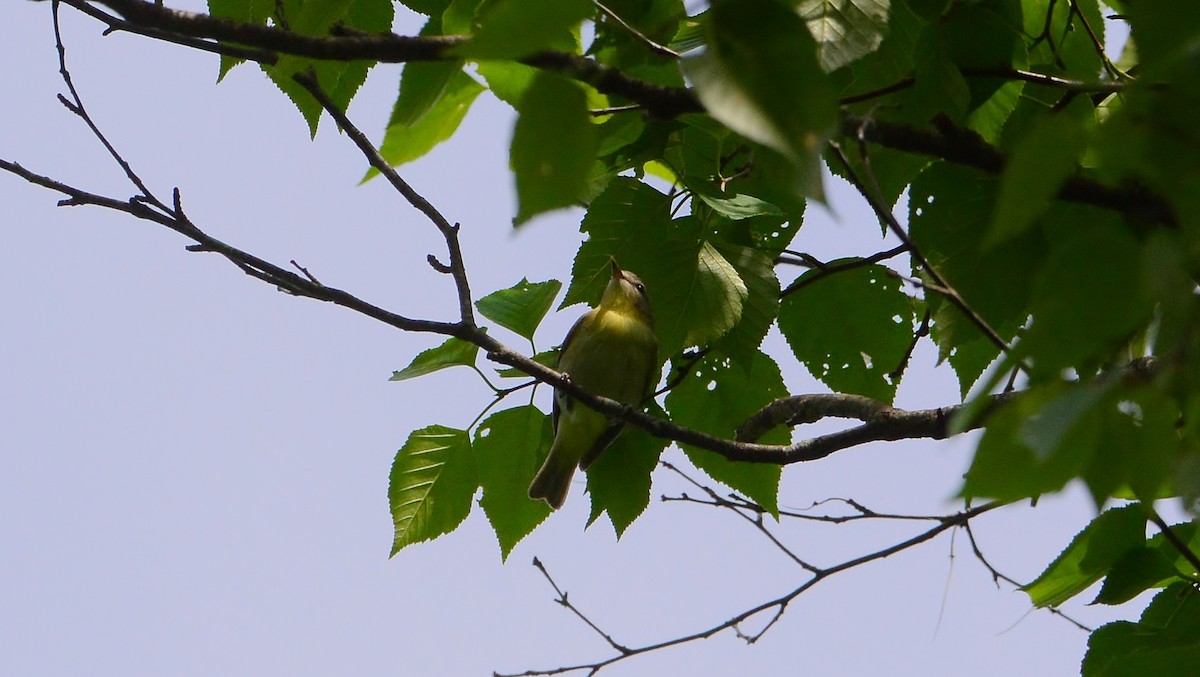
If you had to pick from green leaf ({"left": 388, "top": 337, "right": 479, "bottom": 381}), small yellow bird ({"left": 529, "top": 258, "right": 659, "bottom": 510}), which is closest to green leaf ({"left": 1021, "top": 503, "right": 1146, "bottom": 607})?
green leaf ({"left": 388, "top": 337, "right": 479, "bottom": 381})

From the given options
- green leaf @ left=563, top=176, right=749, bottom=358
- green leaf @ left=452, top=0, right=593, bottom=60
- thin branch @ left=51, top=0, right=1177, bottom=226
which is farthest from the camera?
green leaf @ left=563, top=176, right=749, bottom=358

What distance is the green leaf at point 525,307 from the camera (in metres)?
3.28

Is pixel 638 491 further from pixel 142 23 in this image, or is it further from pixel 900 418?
pixel 142 23

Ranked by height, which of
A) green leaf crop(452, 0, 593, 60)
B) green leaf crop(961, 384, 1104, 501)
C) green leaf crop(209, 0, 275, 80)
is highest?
green leaf crop(209, 0, 275, 80)

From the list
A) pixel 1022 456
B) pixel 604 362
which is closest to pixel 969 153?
pixel 1022 456

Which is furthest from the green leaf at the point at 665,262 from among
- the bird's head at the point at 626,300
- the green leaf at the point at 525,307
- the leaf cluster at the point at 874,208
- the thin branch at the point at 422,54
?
the bird's head at the point at 626,300

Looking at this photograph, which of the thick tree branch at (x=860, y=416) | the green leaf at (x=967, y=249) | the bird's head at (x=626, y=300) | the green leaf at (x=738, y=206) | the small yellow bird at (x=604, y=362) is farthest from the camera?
the bird's head at (x=626, y=300)

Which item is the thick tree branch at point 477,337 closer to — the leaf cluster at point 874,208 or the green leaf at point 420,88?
the leaf cluster at point 874,208

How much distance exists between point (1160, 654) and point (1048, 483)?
91 cm

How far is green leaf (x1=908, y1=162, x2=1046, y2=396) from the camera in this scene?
2230 millimetres

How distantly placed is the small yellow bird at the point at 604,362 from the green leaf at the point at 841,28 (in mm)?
4282

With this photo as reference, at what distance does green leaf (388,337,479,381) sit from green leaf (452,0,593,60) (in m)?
2.11

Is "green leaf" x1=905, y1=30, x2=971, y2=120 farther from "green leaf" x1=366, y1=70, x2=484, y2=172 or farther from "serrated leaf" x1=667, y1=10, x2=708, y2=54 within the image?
"green leaf" x1=366, y1=70, x2=484, y2=172

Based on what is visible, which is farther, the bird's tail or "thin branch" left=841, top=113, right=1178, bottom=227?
the bird's tail
